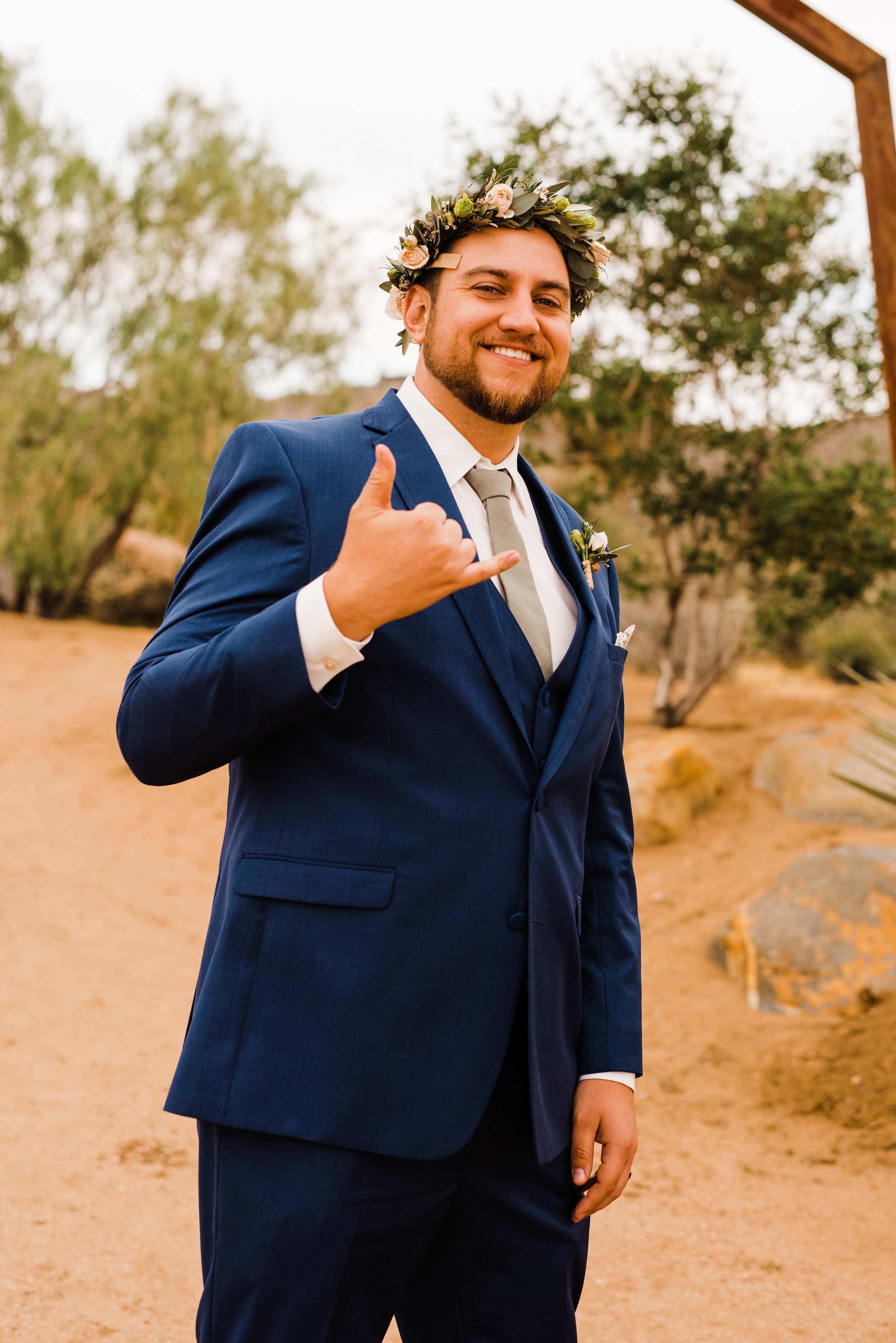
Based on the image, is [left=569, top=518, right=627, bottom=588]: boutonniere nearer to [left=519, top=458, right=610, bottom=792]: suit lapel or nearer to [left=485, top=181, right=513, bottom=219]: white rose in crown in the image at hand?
[left=519, top=458, right=610, bottom=792]: suit lapel

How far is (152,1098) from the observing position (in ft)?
14.7

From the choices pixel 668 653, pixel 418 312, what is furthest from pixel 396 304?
pixel 668 653

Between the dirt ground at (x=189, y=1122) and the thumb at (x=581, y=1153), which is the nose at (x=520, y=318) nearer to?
the thumb at (x=581, y=1153)

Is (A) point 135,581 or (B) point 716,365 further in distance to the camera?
(A) point 135,581

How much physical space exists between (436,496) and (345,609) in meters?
0.41

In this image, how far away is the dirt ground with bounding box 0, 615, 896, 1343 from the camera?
10.5ft

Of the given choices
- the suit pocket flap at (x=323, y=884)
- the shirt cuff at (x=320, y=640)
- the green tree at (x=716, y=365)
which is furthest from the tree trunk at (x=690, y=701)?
the shirt cuff at (x=320, y=640)

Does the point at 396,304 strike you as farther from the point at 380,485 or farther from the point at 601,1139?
the point at 601,1139

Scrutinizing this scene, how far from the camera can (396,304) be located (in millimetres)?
2053

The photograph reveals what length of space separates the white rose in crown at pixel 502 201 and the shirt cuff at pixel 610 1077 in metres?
1.44

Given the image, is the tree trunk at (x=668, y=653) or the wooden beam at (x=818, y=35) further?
the tree trunk at (x=668, y=653)

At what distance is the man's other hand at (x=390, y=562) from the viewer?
1.34 meters

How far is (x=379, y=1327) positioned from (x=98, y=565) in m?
13.6

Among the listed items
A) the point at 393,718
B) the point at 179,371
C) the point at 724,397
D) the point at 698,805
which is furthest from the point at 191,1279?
the point at 179,371
